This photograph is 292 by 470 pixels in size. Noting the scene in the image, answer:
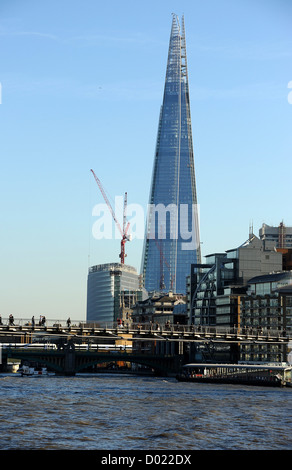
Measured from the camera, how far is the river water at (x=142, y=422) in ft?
248

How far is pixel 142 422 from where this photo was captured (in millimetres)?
92688

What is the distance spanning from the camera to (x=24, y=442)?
7412cm

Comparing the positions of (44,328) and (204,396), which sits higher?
(44,328)

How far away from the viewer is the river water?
75500 millimetres

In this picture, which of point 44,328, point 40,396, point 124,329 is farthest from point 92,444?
point 124,329

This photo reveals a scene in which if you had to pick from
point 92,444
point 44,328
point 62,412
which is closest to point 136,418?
point 62,412
